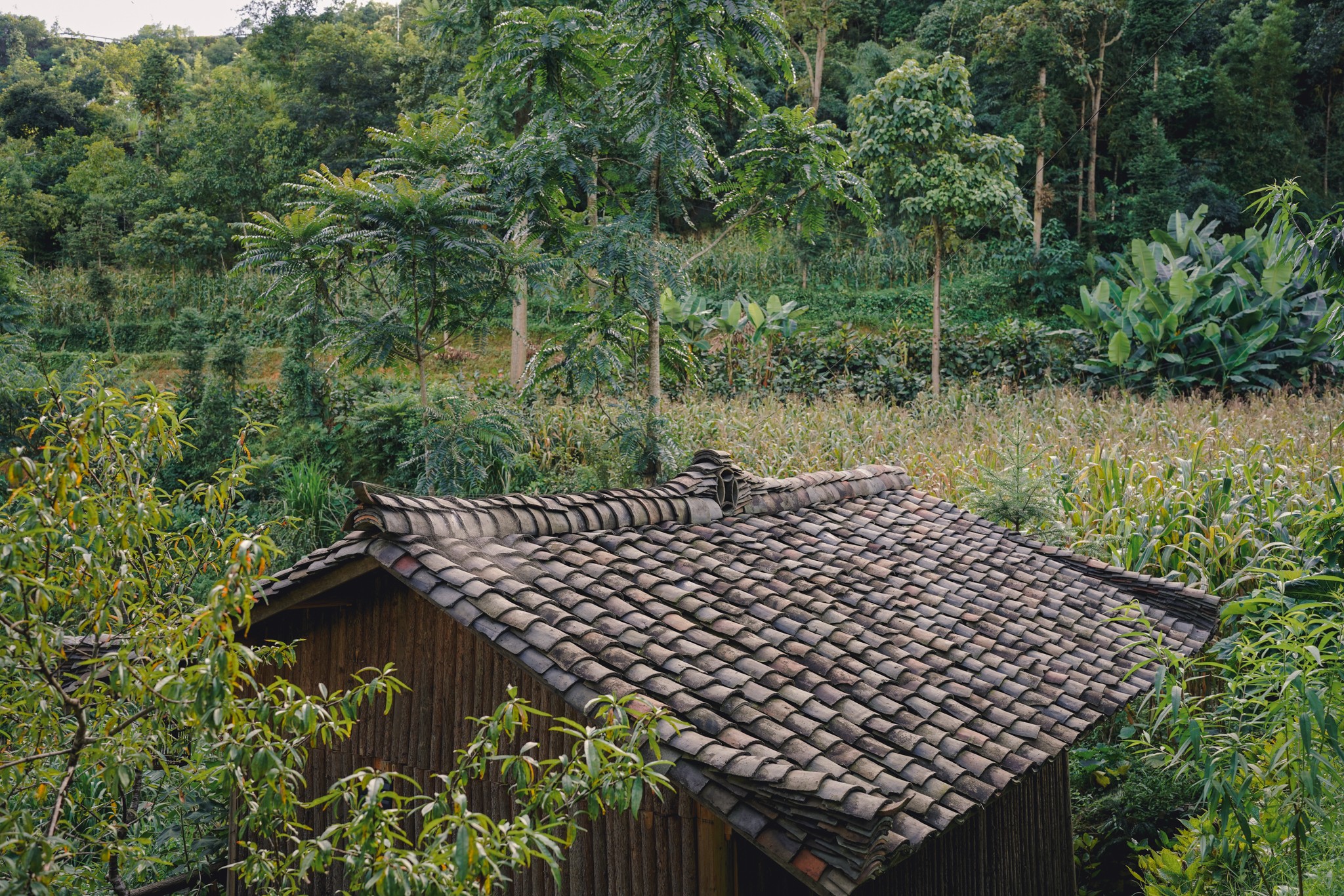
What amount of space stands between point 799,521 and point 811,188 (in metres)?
3.88

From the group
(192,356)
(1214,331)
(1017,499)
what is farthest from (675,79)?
(192,356)

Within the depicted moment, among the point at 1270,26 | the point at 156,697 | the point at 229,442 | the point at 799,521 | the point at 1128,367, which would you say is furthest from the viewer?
the point at 1270,26

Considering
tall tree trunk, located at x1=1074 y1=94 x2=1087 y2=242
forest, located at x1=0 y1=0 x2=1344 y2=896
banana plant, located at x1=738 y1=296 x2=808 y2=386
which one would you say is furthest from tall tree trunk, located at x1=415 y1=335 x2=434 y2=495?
tall tree trunk, located at x1=1074 y1=94 x2=1087 y2=242

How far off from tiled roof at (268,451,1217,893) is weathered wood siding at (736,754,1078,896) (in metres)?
0.46

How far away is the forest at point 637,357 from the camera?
266 centimetres

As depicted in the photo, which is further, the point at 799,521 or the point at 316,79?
the point at 316,79

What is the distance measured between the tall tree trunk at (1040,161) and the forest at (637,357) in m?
0.14

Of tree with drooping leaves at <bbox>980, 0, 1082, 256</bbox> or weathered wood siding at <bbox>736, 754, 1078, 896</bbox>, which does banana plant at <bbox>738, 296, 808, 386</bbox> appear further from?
weathered wood siding at <bbox>736, 754, 1078, 896</bbox>

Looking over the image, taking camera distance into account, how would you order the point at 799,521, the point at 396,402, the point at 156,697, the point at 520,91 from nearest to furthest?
1. the point at 156,697
2. the point at 799,521
3. the point at 520,91
4. the point at 396,402

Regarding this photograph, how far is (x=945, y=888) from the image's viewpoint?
470cm

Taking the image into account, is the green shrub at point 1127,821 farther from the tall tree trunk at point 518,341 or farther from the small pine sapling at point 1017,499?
the tall tree trunk at point 518,341

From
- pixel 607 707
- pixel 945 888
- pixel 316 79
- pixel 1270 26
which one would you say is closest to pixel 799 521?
pixel 945 888

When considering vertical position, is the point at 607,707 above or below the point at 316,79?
below

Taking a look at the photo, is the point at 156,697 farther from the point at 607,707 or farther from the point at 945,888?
the point at 945,888
